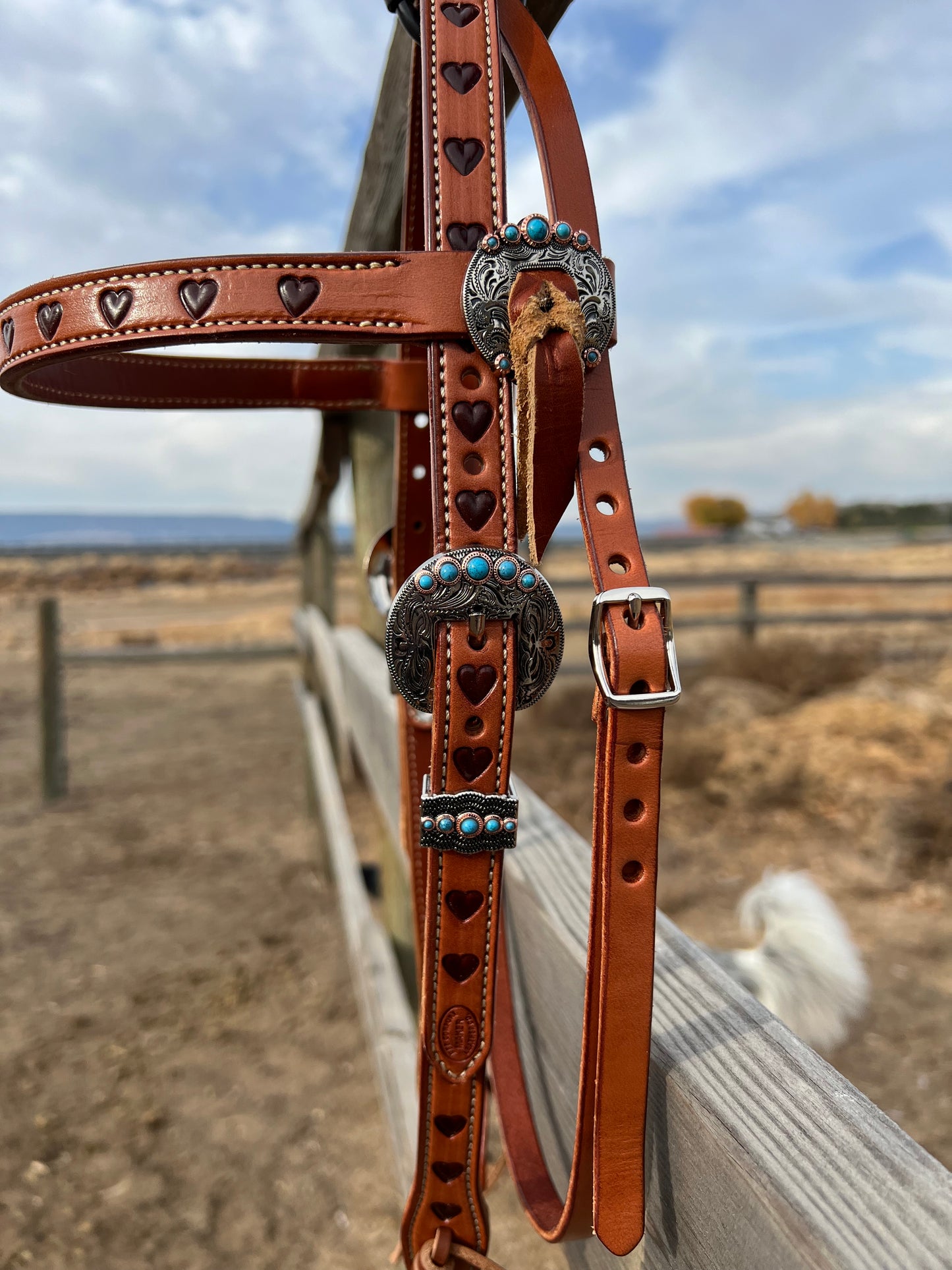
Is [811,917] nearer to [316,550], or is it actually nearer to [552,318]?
[552,318]

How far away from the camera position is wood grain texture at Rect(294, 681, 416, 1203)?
Result: 1610 mm

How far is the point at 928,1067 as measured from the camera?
8.00 ft

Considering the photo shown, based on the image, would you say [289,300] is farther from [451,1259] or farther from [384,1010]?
[384,1010]

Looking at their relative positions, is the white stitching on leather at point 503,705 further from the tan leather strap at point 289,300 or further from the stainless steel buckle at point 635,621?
the tan leather strap at point 289,300

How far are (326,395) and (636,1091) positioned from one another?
0.93m

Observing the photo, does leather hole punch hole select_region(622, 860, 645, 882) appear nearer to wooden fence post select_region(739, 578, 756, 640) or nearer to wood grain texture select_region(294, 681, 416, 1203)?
wood grain texture select_region(294, 681, 416, 1203)

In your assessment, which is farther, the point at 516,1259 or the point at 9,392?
the point at 516,1259

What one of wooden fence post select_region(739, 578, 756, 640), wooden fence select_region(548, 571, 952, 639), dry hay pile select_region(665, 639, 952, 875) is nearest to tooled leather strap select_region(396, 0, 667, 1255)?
dry hay pile select_region(665, 639, 952, 875)

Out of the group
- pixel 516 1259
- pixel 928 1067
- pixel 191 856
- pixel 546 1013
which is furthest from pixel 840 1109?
pixel 191 856

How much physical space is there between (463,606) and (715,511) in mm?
75845

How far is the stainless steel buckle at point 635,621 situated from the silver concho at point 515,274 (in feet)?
0.67

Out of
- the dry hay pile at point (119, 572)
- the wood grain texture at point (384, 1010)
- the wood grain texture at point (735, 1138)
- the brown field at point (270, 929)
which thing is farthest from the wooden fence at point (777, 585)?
the dry hay pile at point (119, 572)

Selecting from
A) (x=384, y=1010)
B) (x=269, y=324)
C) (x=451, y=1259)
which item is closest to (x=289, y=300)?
(x=269, y=324)

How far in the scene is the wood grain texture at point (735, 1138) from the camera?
45cm
